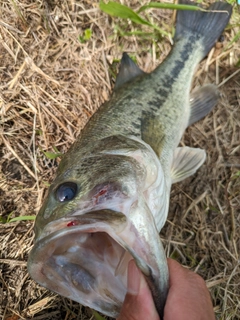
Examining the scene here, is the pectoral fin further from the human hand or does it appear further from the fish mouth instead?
the fish mouth

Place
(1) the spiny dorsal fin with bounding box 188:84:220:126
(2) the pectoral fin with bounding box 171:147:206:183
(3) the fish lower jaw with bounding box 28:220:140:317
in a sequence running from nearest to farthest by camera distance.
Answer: (3) the fish lower jaw with bounding box 28:220:140:317, (2) the pectoral fin with bounding box 171:147:206:183, (1) the spiny dorsal fin with bounding box 188:84:220:126

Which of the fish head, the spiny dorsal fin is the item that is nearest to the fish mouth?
the fish head

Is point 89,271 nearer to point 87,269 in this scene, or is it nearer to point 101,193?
point 87,269

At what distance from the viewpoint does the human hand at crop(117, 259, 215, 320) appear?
1.49 metres

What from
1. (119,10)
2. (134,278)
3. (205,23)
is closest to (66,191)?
(134,278)

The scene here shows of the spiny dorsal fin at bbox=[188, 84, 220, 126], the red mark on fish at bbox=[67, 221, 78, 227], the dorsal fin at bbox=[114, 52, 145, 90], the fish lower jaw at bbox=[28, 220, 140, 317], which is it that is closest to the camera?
the red mark on fish at bbox=[67, 221, 78, 227]

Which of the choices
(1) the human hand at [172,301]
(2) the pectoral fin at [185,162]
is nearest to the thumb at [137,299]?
(1) the human hand at [172,301]

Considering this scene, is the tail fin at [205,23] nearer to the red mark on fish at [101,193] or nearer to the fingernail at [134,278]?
the red mark on fish at [101,193]

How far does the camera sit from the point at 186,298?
1.61 m

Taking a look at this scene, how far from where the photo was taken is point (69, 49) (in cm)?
316

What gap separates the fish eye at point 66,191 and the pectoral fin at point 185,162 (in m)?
1.11

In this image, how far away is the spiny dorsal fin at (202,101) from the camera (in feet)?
9.74

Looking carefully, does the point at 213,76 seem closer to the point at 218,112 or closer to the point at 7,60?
the point at 218,112

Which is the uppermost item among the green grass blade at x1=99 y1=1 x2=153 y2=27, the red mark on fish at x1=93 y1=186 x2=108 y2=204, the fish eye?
the green grass blade at x1=99 y1=1 x2=153 y2=27
